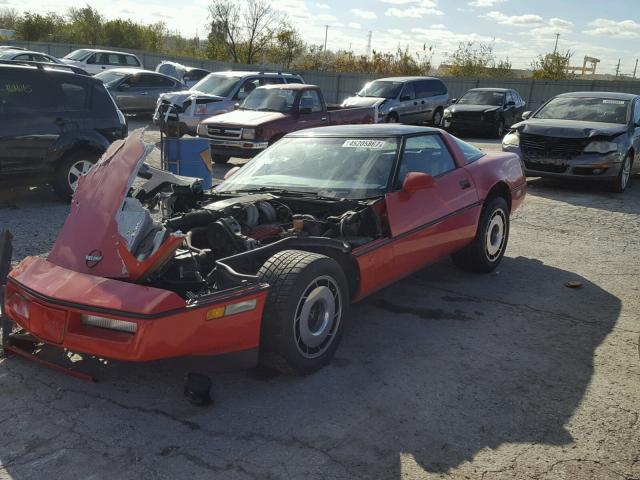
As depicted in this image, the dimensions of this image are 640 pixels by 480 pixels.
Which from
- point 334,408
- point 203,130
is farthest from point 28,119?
point 334,408

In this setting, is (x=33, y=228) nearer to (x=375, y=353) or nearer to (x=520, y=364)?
(x=375, y=353)

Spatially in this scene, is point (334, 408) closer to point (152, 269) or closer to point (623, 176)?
point (152, 269)

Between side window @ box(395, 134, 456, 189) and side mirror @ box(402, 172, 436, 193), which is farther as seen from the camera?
side window @ box(395, 134, 456, 189)

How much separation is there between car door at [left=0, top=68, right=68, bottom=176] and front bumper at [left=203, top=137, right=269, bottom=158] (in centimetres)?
346

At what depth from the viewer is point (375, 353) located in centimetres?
400

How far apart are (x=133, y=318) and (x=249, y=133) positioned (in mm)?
8600

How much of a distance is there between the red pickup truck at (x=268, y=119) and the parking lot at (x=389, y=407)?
22.6 ft

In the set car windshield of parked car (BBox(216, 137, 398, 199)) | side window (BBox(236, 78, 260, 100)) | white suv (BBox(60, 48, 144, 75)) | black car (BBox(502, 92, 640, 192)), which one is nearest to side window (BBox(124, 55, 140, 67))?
white suv (BBox(60, 48, 144, 75))

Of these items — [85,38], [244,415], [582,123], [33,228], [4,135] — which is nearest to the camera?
[244,415]

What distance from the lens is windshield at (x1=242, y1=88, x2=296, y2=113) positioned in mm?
12094

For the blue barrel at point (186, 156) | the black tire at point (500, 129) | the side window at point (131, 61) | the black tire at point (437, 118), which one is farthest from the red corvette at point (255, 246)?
the side window at point (131, 61)

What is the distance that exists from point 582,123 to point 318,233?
26.2ft

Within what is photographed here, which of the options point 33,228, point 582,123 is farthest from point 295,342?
point 582,123

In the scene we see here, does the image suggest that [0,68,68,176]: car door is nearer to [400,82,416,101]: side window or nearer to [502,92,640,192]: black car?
[502,92,640,192]: black car
